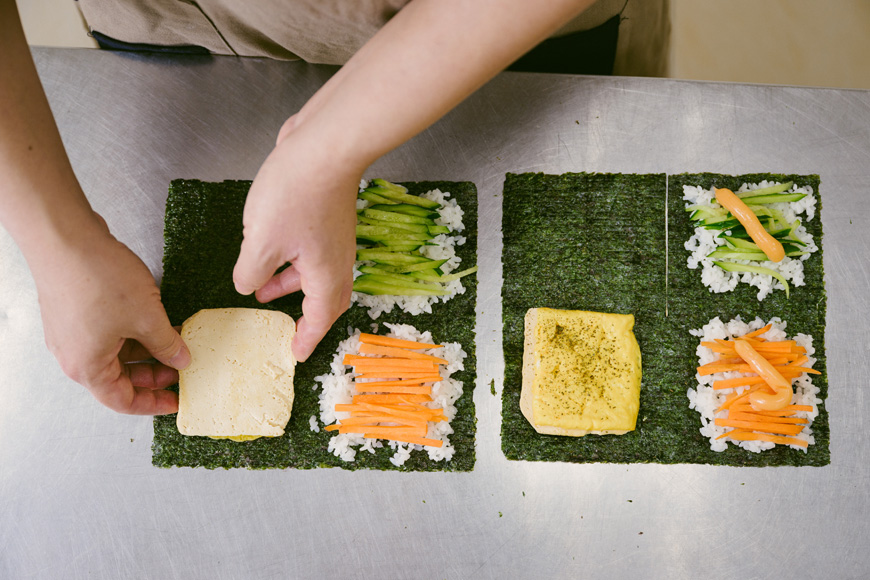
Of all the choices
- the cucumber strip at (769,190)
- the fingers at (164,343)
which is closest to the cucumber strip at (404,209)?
the fingers at (164,343)

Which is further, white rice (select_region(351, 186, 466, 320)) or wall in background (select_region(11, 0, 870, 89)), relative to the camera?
wall in background (select_region(11, 0, 870, 89))

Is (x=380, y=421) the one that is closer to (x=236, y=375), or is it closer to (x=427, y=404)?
(x=427, y=404)

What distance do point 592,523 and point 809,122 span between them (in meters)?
1.76

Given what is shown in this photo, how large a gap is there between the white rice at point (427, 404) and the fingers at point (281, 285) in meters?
0.27

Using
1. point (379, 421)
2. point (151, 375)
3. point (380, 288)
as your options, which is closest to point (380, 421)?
point (379, 421)

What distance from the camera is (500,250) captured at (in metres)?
2.07

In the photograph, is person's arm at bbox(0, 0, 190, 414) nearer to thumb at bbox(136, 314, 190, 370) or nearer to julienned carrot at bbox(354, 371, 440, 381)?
thumb at bbox(136, 314, 190, 370)

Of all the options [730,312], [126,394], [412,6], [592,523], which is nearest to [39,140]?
[126,394]

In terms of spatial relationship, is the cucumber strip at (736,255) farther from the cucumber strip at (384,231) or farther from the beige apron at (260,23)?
the cucumber strip at (384,231)

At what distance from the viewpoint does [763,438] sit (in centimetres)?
199

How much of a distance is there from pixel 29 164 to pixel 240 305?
85 cm

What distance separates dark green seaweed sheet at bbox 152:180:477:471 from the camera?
1974 millimetres

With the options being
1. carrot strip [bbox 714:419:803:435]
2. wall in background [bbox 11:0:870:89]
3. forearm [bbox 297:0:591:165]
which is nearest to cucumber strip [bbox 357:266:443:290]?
forearm [bbox 297:0:591:165]

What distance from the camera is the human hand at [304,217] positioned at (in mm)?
1040
